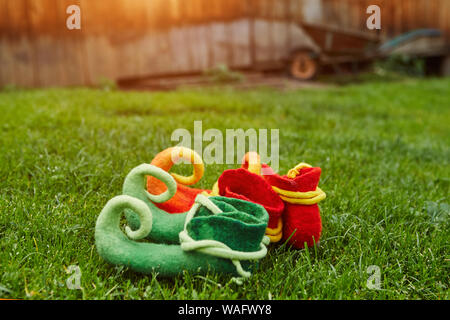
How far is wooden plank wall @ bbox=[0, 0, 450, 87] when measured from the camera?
647 cm

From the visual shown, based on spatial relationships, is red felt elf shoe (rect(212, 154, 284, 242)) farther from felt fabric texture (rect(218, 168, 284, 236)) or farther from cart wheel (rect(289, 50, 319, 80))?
cart wheel (rect(289, 50, 319, 80))

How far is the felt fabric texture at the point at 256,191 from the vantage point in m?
1.58

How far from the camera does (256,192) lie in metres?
1.59

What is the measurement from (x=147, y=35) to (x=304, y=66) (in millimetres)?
3069

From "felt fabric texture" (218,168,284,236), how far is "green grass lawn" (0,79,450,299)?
0.56ft

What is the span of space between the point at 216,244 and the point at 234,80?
5.78 metres

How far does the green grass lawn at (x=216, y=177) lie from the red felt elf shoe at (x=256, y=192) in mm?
101

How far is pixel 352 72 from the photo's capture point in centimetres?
855
